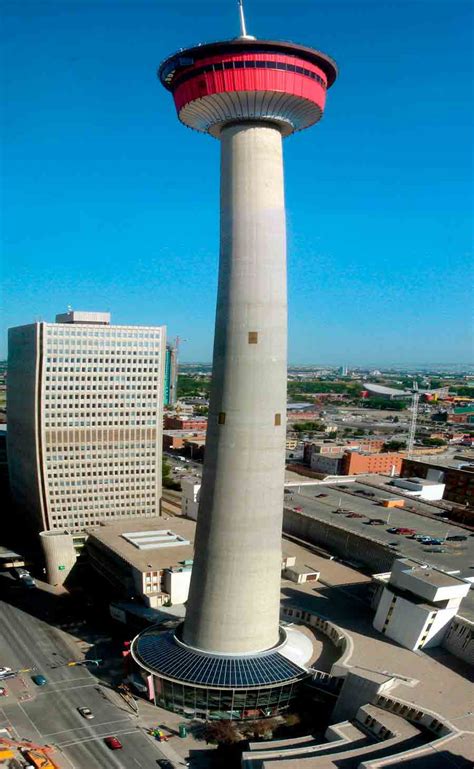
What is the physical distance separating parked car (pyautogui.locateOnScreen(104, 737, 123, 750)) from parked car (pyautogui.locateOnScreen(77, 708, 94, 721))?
287 cm

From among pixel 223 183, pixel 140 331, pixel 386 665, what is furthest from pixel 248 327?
pixel 140 331

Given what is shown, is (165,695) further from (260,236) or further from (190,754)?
(260,236)

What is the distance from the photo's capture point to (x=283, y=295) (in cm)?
4103

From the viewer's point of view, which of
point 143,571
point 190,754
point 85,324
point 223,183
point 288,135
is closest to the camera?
point 190,754

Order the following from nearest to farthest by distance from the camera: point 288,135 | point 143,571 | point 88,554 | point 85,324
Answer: point 288,135, point 143,571, point 88,554, point 85,324

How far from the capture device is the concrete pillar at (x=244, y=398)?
Answer: 131ft

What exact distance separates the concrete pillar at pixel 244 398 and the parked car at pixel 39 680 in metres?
12.6

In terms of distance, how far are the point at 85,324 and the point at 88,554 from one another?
82.3 feet

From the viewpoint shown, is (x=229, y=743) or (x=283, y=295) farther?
(x=283, y=295)

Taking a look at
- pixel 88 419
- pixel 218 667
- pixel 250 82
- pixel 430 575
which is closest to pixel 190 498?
pixel 88 419

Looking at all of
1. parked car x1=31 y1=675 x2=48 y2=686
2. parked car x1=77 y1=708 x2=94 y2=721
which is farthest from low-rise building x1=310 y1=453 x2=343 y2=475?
parked car x1=77 y1=708 x2=94 y2=721

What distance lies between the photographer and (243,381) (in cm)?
3981

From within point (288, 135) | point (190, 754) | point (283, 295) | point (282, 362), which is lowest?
point (190, 754)

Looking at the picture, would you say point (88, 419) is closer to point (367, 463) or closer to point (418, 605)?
point (418, 605)
